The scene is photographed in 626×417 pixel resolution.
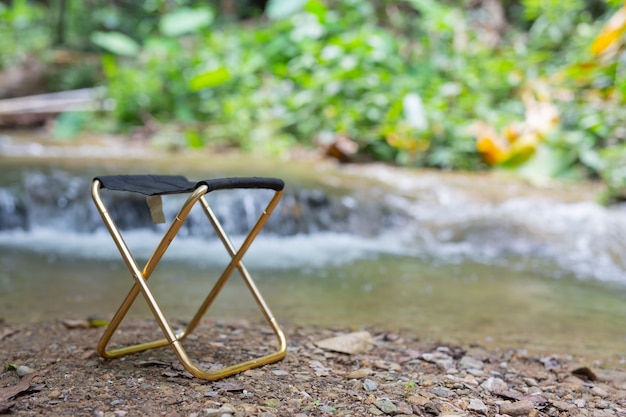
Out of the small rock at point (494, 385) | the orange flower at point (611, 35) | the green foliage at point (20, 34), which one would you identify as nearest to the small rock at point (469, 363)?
the small rock at point (494, 385)

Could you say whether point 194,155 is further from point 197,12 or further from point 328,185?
point 197,12

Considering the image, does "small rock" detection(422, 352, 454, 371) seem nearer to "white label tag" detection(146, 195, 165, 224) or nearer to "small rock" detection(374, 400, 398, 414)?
"small rock" detection(374, 400, 398, 414)

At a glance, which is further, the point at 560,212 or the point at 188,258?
the point at 560,212

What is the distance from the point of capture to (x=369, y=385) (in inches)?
79.4

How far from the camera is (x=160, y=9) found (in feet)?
49.9

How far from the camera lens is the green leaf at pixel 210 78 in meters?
10.6

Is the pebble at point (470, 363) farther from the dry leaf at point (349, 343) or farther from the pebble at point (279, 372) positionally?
the pebble at point (279, 372)

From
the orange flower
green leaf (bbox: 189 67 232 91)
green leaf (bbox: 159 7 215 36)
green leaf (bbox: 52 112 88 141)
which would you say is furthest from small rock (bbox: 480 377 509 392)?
green leaf (bbox: 159 7 215 36)

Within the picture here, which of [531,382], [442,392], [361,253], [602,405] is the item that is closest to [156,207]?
[442,392]

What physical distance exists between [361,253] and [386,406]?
3.51 metres

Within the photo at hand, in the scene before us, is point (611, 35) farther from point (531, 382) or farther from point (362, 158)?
point (531, 382)

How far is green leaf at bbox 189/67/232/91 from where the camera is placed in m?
10.6

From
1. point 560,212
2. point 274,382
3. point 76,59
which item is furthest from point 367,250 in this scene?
point 76,59

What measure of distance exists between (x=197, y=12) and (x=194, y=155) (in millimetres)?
5375
